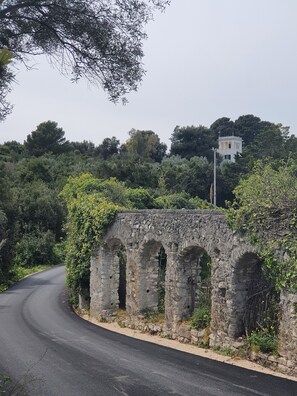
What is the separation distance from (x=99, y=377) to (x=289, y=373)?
4423 mm

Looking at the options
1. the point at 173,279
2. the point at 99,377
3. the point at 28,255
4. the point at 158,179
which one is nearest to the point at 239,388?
the point at 99,377

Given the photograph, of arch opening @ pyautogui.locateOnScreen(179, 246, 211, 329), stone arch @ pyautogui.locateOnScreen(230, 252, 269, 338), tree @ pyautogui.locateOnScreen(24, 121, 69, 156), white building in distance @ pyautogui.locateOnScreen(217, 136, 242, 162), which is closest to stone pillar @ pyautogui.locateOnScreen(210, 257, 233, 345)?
stone arch @ pyautogui.locateOnScreen(230, 252, 269, 338)

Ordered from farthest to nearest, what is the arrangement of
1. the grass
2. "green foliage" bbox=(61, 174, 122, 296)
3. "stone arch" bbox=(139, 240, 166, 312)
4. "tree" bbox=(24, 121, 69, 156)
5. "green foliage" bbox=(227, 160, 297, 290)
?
"tree" bbox=(24, 121, 69, 156) < the grass < "green foliage" bbox=(61, 174, 122, 296) < "stone arch" bbox=(139, 240, 166, 312) < "green foliage" bbox=(227, 160, 297, 290)

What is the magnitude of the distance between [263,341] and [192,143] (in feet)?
192

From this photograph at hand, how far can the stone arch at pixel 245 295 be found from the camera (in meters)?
13.9

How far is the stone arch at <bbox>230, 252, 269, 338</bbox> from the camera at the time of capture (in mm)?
13883

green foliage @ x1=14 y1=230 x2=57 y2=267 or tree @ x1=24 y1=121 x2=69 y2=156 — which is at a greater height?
tree @ x1=24 y1=121 x2=69 y2=156

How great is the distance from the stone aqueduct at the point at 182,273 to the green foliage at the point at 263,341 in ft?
1.28

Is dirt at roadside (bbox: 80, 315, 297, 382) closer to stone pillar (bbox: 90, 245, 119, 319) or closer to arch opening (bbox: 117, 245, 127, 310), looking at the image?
stone pillar (bbox: 90, 245, 119, 319)

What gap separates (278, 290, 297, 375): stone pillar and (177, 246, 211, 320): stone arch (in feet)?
13.4

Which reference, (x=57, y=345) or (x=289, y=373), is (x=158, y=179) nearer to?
(x=57, y=345)

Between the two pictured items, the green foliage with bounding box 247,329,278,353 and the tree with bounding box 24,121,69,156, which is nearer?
the green foliage with bounding box 247,329,278,353

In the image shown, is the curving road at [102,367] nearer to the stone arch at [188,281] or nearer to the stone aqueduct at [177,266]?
the stone aqueduct at [177,266]

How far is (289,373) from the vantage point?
1195cm
